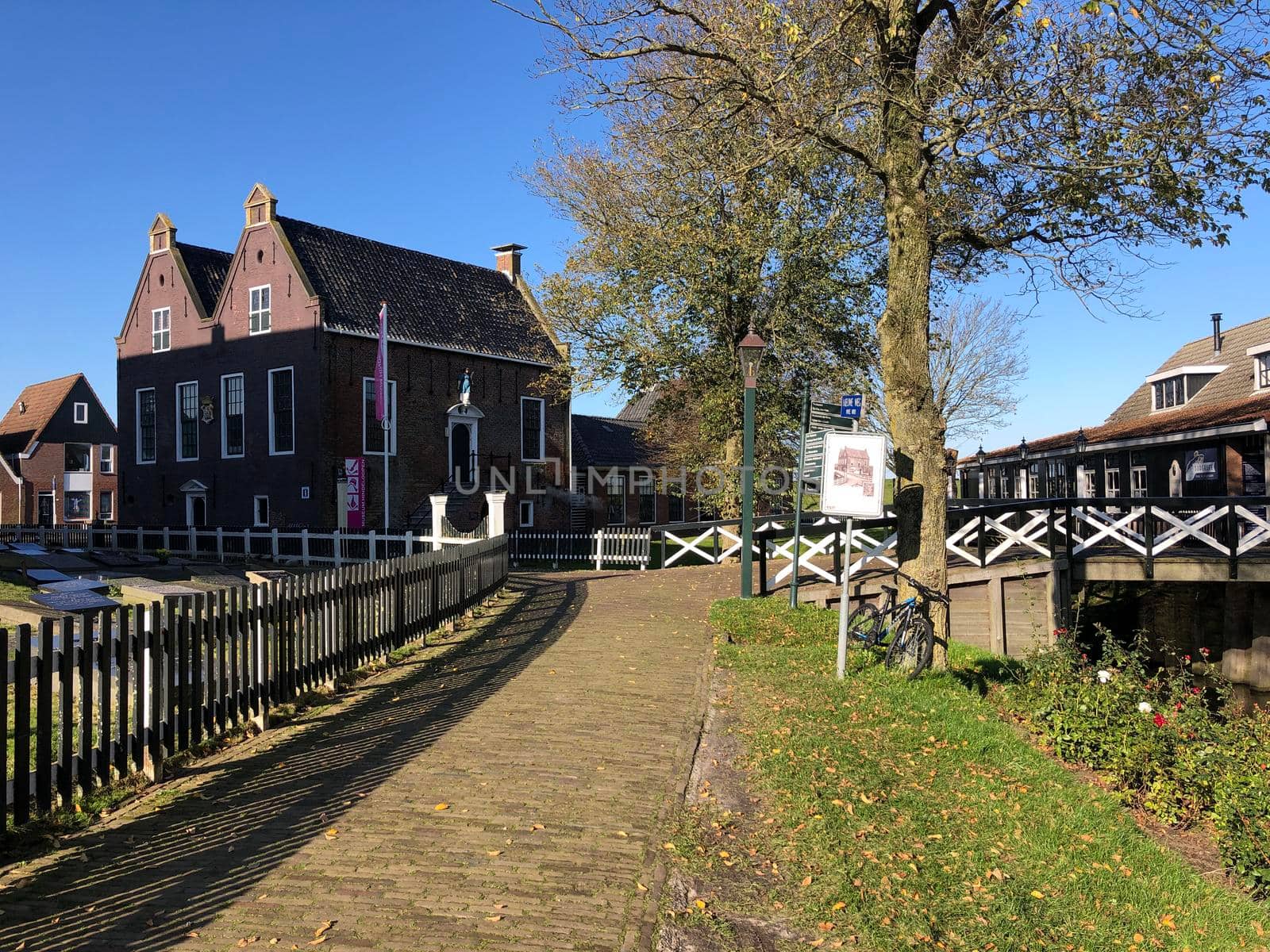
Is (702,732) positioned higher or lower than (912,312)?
lower

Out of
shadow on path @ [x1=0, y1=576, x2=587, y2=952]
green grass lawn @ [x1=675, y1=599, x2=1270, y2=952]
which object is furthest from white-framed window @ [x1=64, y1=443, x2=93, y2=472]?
green grass lawn @ [x1=675, y1=599, x2=1270, y2=952]

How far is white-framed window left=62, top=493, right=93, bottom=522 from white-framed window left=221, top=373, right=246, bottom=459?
98.9 ft

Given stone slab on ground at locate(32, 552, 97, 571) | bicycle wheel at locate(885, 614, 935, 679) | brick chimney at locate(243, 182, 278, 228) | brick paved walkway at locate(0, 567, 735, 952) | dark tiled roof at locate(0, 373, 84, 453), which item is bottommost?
brick paved walkway at locate(0, 567, 735, 952)

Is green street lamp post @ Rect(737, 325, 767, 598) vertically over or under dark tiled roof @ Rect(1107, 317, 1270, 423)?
under

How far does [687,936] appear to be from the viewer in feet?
14.6

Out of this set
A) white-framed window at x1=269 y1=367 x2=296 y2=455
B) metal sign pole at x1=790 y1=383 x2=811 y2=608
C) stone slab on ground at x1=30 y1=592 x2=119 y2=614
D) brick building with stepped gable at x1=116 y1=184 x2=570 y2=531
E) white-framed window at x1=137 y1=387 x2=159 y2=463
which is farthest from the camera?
white-framed window at x1=137 y1=387 x2=159 y2=463

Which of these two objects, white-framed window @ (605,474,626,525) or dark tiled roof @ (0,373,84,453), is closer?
white-framed window @ (605,474,626,525)

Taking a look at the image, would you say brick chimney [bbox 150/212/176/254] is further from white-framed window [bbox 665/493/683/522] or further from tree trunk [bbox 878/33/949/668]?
tree trunk [bbox 878/33/949/668]

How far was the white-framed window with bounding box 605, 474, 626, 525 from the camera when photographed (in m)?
44.7

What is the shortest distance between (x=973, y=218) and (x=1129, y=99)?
2.43 metres

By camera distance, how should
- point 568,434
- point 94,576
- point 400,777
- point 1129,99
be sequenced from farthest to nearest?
A: point 568,434, point 94,576, point 1129,99, point 400,777

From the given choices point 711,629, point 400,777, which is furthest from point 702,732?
point 711,629

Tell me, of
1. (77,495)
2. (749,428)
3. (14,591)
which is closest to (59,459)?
(77,495)

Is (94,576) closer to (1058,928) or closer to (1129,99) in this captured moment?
(1058,928)
